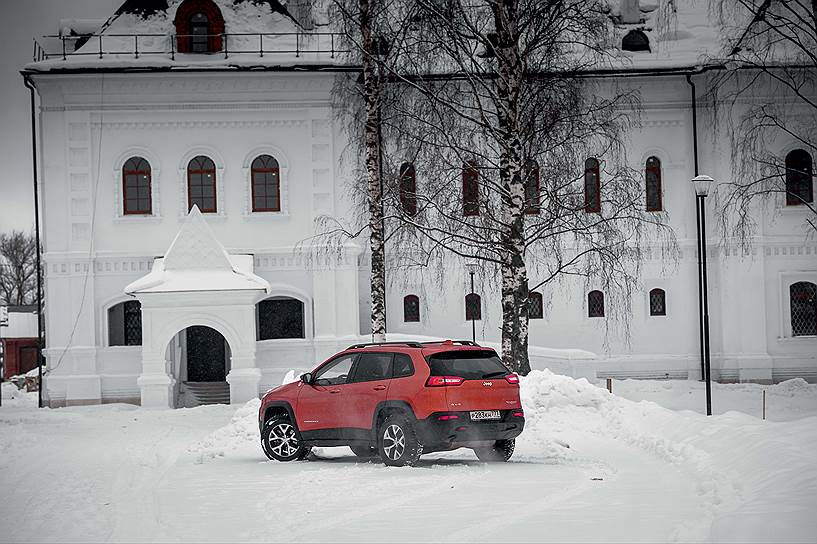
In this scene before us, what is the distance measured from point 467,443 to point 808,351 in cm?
2098

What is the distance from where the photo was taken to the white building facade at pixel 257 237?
29438 mm

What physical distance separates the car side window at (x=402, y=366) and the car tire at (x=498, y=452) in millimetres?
1530

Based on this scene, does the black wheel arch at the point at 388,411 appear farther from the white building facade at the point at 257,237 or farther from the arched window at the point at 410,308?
the arched window at the point at 410,308

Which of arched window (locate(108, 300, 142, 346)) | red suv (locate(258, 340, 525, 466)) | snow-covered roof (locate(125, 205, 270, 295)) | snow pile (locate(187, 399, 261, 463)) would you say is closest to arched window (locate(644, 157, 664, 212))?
snow-covered roof (locate(125, 205, 270, 295))

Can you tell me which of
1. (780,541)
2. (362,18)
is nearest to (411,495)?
(780,541)

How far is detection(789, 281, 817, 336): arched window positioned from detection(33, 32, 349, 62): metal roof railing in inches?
610

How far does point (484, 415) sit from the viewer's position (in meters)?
13.2

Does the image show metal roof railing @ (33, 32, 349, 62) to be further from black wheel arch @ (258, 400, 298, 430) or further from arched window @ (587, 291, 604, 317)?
black wheel arch @ (258, 400, 298, 430)

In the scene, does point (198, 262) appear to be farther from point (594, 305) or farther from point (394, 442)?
point (394, 442)

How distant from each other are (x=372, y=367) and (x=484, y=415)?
181 cm

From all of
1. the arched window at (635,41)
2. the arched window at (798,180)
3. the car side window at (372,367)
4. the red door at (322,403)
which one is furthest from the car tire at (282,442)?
the arched window at (635,41)

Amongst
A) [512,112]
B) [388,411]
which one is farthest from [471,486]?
[512,112]

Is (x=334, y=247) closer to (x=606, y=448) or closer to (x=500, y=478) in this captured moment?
(x=606, y=448)

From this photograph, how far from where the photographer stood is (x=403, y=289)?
31.5 meters
